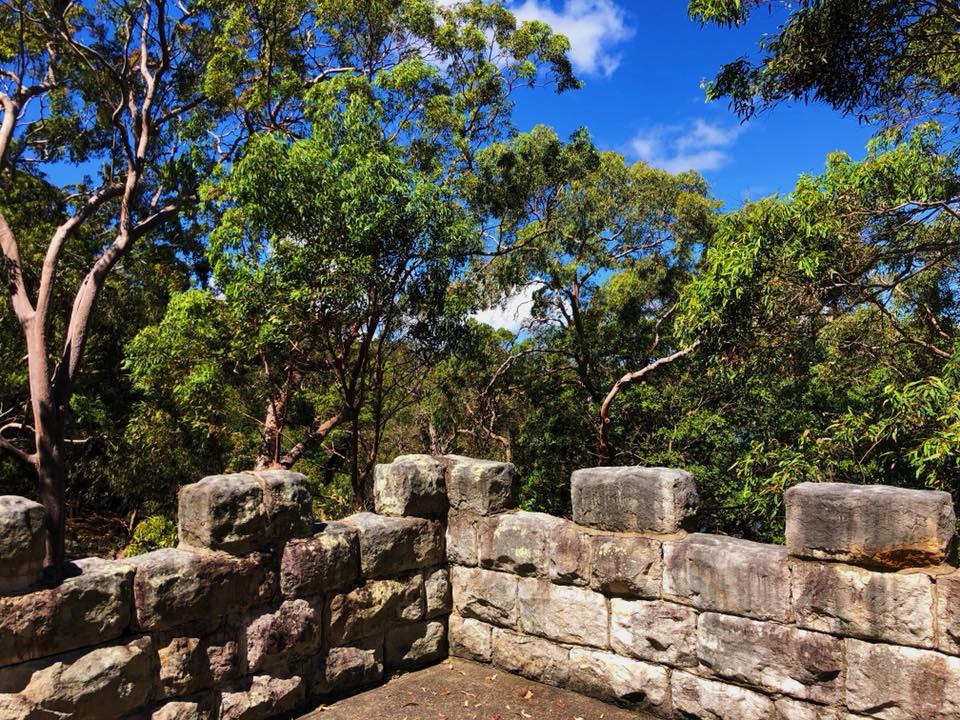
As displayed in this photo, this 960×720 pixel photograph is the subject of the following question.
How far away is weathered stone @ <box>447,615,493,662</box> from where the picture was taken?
4.71 m

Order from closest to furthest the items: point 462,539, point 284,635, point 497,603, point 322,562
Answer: point 284,635, point 322,562, point 497,603, point 462,539

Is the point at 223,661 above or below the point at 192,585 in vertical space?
below

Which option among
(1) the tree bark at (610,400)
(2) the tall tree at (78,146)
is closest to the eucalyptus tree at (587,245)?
(1) the tree bark at (610,400)

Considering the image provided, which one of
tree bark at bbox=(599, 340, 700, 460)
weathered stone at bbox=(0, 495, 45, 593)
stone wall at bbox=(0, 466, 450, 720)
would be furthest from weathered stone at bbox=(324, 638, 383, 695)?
tree bark at bbox=(599, 340, 700, 460)

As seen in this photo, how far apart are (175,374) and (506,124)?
7473 millimetres

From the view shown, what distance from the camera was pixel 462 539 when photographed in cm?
486

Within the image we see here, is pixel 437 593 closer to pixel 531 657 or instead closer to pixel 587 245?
pixel 531 657

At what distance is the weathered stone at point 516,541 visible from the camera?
440 cm

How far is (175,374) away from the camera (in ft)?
34.7

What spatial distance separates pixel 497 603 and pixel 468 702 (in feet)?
2.16

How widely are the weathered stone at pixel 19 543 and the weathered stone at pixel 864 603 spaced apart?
11.3 ft

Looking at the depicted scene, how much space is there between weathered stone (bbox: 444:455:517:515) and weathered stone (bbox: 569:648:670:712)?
1.04 meters

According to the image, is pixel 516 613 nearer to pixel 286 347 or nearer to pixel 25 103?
pixel 286 347

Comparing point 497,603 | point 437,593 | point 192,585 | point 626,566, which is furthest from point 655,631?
point 192,585
